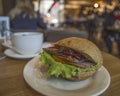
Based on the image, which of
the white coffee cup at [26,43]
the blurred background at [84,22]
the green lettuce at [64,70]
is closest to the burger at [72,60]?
the green lettuce at [64,70]

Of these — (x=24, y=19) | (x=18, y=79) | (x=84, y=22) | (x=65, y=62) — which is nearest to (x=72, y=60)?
(x=65, y=62)

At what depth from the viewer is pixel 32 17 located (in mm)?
2412

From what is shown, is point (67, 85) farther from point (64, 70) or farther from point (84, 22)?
point (84, 22)

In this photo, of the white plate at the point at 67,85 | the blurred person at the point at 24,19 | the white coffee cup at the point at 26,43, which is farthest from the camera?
the blurred person at the point at 24,19

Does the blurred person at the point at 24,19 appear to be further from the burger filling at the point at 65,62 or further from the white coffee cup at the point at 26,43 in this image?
the burger filling at the point at 65,62

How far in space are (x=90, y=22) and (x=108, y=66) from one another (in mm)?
3665

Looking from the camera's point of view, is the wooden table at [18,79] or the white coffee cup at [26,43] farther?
the white coffee cup at [26,43]

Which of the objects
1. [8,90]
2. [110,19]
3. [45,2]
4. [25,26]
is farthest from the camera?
[45,2]

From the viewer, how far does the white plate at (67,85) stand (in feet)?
1.52

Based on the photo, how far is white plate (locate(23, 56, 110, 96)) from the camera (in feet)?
1.52

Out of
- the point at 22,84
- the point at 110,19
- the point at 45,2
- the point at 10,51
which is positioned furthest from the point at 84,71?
the point at 45,2

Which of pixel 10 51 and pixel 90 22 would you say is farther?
pixel 90 22

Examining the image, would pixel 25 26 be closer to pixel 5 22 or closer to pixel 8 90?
pixel 5 22

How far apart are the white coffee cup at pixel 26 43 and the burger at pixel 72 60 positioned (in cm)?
14
